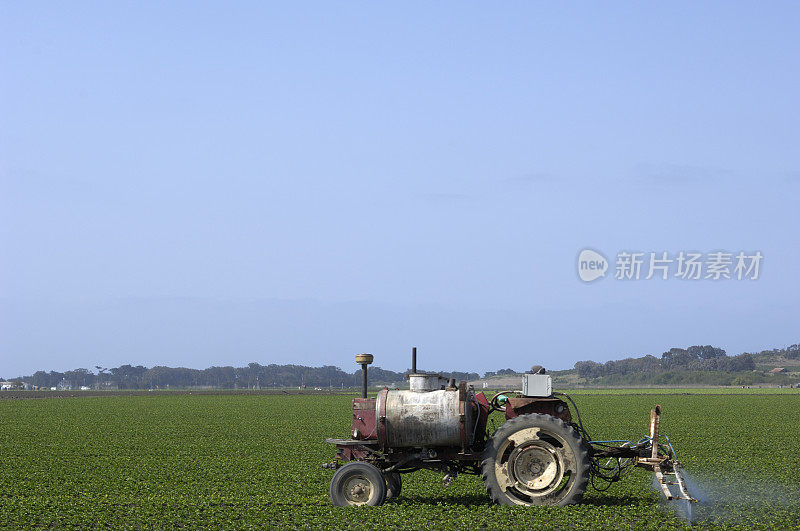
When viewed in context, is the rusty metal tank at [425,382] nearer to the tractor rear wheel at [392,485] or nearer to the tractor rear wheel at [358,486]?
the tractor rear wheel at [358,486]

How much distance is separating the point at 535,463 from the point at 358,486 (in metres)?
3.14

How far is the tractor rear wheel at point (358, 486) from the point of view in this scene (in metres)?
15.1

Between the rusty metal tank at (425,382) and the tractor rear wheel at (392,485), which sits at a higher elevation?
the rusty metal tank at (425,382)

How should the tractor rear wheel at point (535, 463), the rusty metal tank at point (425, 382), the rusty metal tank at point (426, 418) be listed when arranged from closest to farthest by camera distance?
the tractor rear wheel at point (535, 463) → the rusty metal tank at point (426, 418) → the rusty metal tank at point (425, 382)

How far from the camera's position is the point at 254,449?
28.0 m

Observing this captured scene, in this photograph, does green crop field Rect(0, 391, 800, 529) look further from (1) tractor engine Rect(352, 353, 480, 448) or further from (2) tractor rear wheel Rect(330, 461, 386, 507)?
(1) tractor engine Rect(352, 353, 480, 448)

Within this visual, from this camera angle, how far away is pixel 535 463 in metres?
14.4

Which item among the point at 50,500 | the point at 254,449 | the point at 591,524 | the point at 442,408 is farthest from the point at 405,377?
the point at 254,449

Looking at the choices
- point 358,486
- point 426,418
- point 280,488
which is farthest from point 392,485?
point 280,488

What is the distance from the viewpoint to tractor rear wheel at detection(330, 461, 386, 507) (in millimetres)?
15094

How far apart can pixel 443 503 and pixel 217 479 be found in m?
6.41

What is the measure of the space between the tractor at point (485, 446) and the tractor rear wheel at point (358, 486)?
0.06ft

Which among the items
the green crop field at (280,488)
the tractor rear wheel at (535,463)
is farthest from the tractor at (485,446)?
the green crop field at (280,488)

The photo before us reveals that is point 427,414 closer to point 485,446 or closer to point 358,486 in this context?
point 485,446
